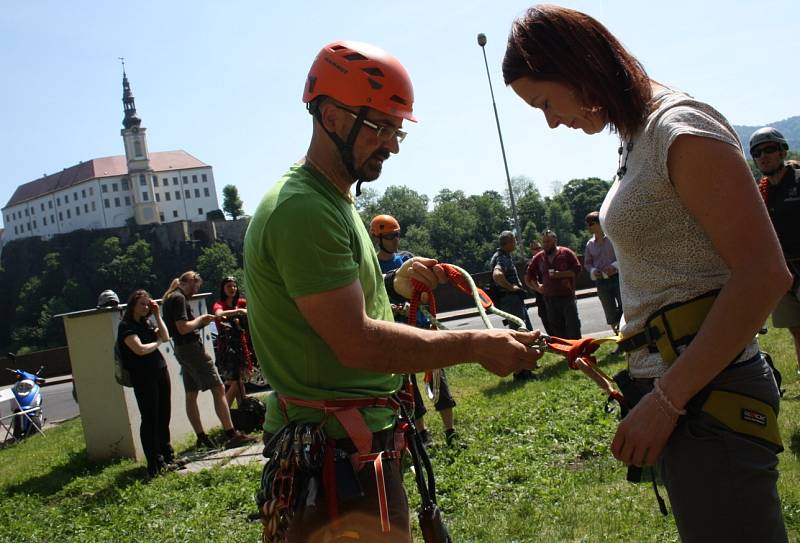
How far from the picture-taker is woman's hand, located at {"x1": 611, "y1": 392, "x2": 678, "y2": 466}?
2051 millimetres

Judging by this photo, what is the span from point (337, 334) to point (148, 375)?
689 centimetres

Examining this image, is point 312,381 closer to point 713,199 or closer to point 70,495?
point 713,199

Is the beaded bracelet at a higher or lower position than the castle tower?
lower

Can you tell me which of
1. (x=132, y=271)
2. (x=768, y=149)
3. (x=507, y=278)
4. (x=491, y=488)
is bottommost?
(x=491, y=488)

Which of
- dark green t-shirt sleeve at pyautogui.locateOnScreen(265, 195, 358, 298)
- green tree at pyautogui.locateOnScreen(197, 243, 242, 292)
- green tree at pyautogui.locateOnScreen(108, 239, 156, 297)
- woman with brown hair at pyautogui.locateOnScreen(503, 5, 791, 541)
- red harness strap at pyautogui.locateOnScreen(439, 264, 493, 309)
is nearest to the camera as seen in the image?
woman with brown hair at pyautogui.locateOnScreen(503, 5, 791, 541)

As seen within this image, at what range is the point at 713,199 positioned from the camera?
1.94 m

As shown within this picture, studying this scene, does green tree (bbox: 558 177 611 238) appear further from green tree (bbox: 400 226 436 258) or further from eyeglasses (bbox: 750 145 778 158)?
eyeglasses (bbox: 750 145 778 158)

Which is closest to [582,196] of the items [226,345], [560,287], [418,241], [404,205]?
[404,205]

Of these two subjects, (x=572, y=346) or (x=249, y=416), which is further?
(x=249, y=416)

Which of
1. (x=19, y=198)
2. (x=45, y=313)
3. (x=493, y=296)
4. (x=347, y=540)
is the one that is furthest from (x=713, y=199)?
(x=19, y=198)

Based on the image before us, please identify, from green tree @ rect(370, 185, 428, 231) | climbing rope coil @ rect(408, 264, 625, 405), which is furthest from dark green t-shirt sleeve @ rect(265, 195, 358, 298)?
green tree @ rect(370, 185, 428, 231)

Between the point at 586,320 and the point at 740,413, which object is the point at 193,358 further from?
the point at 586,320

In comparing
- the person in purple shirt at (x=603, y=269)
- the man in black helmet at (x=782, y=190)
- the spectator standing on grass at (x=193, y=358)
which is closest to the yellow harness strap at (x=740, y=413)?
the man in black helmet at (x=782, y=190)

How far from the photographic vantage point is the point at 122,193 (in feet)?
422
